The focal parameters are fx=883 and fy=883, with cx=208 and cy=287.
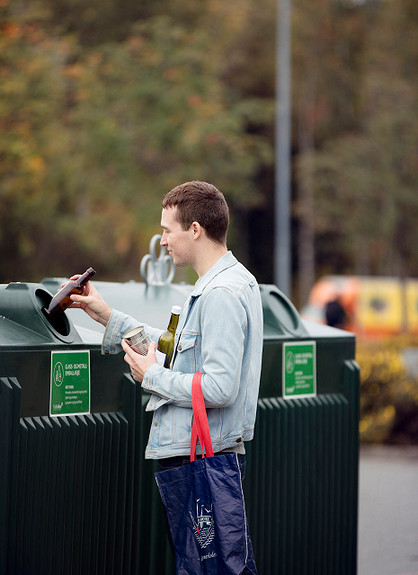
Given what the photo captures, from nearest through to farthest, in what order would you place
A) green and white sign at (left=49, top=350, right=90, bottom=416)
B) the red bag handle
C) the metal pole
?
the red bag handle < green and white sign at (left=49, top=350, right=90, bottom=416) < the metal pole

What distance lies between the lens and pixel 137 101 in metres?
17.8

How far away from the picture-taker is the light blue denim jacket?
2518mm

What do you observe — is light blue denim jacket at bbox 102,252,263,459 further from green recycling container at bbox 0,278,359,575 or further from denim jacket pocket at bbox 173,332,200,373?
green recycling container at bbox 0,278,359,575

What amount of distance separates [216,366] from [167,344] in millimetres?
387

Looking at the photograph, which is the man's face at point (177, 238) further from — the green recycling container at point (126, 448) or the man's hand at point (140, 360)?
the green recycling container at point (126, 448)

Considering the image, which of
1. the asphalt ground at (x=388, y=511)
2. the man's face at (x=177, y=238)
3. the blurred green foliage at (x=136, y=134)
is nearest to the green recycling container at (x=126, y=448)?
the man's face at (x=177, y=238)

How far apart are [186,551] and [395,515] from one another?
4369mm

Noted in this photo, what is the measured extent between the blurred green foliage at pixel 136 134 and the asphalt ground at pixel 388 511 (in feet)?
23.9

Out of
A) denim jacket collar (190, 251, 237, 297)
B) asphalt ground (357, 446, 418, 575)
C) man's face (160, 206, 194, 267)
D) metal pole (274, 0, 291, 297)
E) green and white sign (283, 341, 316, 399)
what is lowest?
asphalt ground (357, 446, 418, 575)

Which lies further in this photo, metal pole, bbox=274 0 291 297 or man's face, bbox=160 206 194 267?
metal pole, bbox=274 0 291 297

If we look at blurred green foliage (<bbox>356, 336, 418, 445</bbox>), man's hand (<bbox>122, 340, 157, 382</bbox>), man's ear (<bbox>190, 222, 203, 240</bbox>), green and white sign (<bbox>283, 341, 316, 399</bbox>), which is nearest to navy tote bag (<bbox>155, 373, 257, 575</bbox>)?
man's hand (<bbox>122, 340, 157, 382</bbox>)

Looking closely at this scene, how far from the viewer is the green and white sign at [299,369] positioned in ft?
12.4

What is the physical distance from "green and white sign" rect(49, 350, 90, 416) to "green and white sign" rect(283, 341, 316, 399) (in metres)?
1.01

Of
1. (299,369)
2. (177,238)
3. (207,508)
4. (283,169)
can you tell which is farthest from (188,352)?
(283,169)
